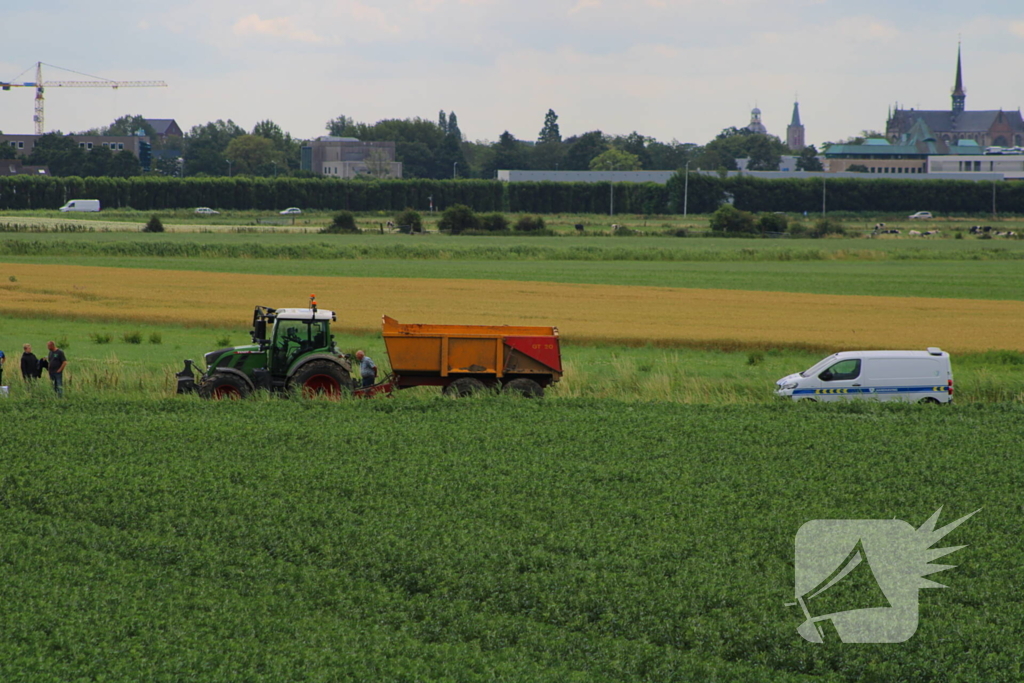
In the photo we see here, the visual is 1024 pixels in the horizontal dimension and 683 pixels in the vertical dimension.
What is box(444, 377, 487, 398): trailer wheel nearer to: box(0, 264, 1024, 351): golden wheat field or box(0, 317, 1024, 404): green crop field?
box(0, 317, 1024, 404): green crop field

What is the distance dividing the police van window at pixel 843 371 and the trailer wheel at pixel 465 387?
8.22 meters

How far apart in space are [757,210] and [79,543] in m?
162

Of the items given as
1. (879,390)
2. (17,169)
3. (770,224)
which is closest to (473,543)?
(879,390)

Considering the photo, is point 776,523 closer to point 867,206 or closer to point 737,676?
point 737,676

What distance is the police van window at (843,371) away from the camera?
85.1 ft

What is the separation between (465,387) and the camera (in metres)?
25.3

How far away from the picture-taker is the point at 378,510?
15914 millimetres

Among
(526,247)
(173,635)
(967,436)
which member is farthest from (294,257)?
(173,635)

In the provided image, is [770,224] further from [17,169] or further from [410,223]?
[17,169]

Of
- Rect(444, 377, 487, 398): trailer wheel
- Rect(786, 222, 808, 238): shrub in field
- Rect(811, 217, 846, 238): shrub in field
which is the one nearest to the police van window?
Rect(444, 377, 487, 398): trailer wheel

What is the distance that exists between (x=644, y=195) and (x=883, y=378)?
479 feet

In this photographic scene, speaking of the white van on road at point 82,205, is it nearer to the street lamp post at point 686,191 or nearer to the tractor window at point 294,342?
the street lamp post at point 686,191

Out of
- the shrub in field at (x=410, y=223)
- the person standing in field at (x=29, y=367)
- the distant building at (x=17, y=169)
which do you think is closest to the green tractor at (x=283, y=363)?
the person standing in field at (x=29, y=367)

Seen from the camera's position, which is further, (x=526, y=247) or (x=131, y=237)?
(x=131, y=237)
